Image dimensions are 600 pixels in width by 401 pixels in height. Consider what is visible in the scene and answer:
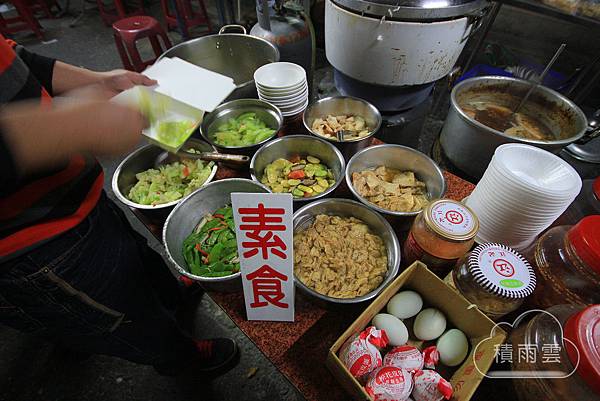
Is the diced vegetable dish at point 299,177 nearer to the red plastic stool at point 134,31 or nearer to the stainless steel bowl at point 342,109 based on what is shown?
the stainless steel bowl at point 342,109

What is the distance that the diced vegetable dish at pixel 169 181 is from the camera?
152 cm

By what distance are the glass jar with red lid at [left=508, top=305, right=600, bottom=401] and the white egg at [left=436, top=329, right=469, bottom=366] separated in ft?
0.41

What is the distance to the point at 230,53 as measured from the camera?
252cm

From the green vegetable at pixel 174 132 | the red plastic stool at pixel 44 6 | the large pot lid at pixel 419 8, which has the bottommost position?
the red plastic stool at pixel 44 6

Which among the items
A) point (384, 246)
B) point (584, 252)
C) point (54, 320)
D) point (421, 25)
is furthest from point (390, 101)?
point (54, 320)

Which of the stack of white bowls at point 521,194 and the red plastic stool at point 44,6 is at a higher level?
the stack of white bowls at point 521,194

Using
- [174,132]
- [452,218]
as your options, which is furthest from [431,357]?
[174,132]

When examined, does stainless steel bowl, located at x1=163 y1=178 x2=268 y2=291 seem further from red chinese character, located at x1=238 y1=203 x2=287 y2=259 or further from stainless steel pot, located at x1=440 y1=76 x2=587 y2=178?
stainless steel pot, located at x1=440 y1=76 x2=587 y2=178

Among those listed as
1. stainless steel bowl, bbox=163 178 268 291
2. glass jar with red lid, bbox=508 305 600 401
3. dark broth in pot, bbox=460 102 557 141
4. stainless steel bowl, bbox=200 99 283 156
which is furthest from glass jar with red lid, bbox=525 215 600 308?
stainless steel bowl, bbox=200 99 283 156

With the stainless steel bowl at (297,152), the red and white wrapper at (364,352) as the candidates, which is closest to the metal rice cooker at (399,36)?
the stainless steel bowl at (297,152)

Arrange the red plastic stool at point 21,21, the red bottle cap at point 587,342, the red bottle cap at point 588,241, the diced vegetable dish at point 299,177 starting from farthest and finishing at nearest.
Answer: the red plastic stool at point 21,21
the diced vegetable dish at point 299,177
the red bottle cap at point 588,241
the red bottle cap at point 587,342

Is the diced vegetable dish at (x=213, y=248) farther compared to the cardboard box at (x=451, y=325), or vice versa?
the diced vegetable dish at (x=213, y=248)

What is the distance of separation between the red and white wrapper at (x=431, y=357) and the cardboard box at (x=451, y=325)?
0.22ft

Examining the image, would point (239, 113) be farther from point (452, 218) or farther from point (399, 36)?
point (452, 218)
